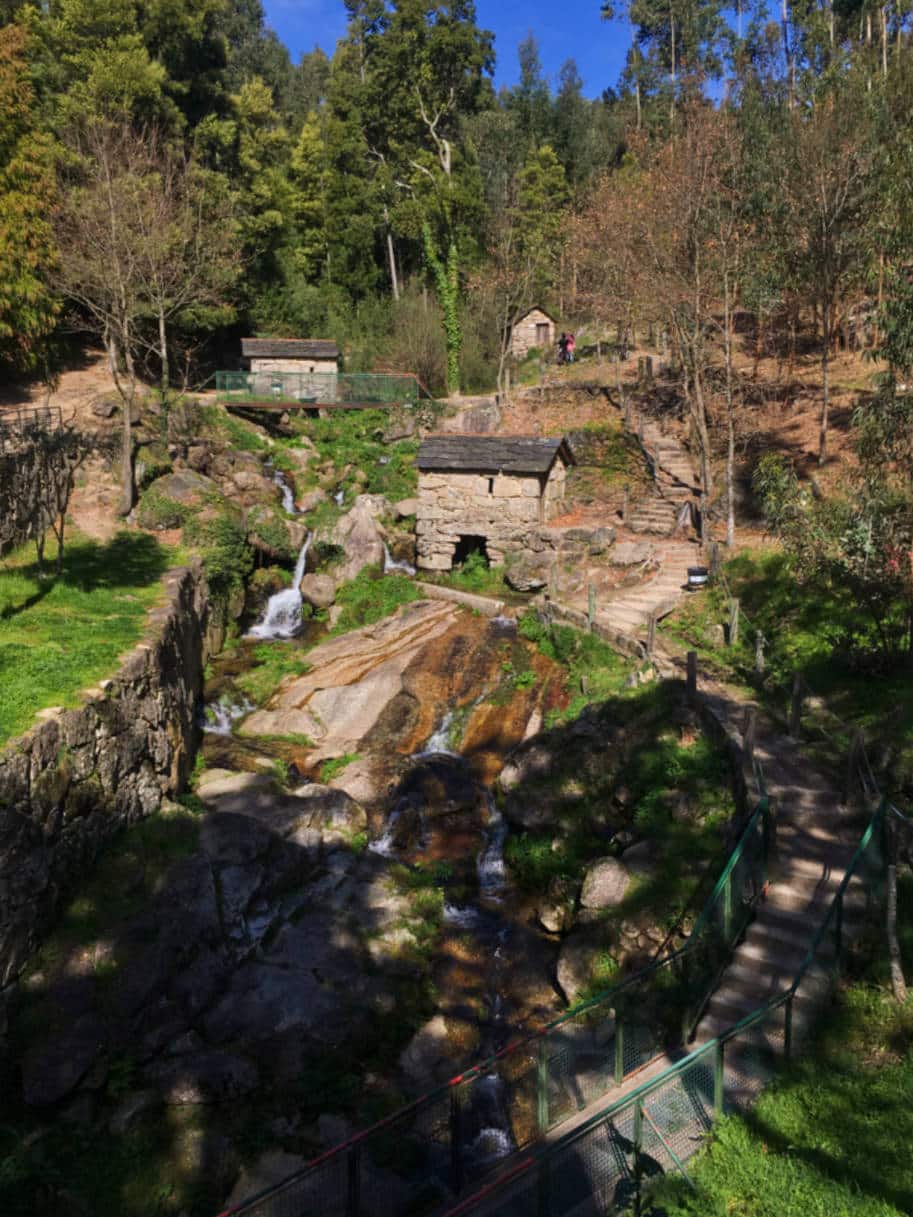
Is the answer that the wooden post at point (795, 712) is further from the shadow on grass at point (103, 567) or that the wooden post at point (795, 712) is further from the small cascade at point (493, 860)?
the shadow on grass at point (103, 567)

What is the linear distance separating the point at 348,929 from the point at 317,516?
55.3 feet

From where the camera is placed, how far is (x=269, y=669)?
2053 centimetres

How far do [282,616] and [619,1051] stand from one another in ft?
55.0

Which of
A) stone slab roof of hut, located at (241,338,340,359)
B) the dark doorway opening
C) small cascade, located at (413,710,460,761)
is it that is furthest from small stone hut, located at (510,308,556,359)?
small cascade, located at (413,710,460,761)

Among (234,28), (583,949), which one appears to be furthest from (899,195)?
(234,28)

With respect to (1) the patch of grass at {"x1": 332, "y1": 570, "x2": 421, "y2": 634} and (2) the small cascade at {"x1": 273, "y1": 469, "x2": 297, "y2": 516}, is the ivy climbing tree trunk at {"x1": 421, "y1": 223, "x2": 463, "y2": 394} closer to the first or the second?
(2) the small cascade at {"x1": 273, "y1": 469, "x2": 297, "y2": 516}

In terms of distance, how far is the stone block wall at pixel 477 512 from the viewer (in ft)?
81.2

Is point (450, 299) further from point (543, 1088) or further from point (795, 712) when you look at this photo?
point (543, 1088)

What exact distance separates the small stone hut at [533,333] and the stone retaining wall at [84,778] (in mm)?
34348

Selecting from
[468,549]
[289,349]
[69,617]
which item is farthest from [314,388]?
[69,617]

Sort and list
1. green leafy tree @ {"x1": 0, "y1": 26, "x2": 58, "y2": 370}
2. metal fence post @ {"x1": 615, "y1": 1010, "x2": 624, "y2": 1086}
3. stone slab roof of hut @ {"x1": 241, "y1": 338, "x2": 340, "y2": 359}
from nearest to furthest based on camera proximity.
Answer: metal fence post @ {"x1": 615, "y1": 1010, "x2": 624, "y2": 1086} → green leafy tree @ {"x1": 0, "y1": 26, "x2": 58, "y2": 370} → stone slab roof of hut @ {"x1": 241, "y1": 338, "x2": 340, "y2": 359}

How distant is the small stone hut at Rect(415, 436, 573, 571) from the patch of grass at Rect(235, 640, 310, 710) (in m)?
5.79

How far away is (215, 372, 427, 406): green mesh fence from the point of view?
33031 millimetres

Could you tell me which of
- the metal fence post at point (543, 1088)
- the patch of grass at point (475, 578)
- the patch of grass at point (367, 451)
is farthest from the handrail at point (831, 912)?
the patch of grass at point (367, 451)
